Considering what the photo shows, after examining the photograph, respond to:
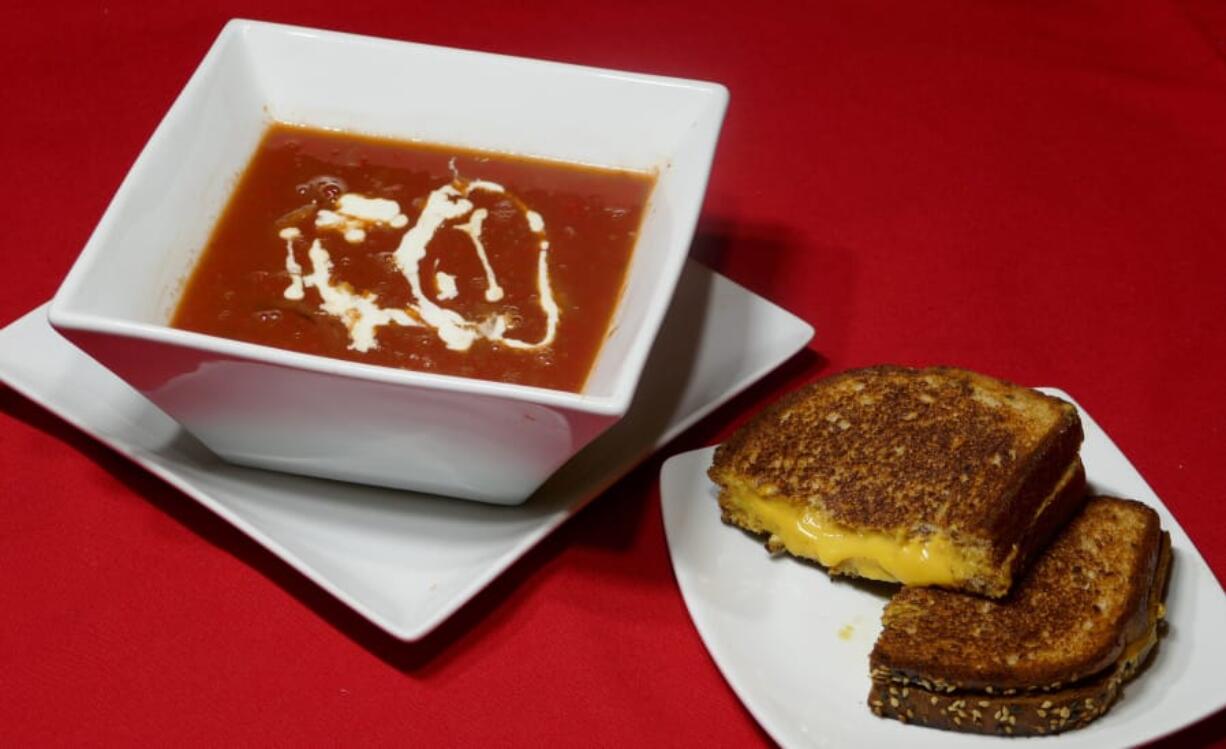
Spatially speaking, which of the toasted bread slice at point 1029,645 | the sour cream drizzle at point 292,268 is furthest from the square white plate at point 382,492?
the toasted bread slice at point 1029,645

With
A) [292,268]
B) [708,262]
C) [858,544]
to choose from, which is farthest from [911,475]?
[292,268]

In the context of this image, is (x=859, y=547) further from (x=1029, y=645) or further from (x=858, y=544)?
(x=1029, y=645)

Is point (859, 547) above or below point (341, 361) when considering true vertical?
below

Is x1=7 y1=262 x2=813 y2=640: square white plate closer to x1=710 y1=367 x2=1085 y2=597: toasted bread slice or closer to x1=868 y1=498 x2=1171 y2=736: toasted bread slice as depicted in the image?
x1=710 y1=367 x2=1085 y2=597: toasted bread slice

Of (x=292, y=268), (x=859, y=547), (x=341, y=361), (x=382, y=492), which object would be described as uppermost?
(x=341, y=361)

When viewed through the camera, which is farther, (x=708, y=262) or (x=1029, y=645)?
(x=708, y=262)

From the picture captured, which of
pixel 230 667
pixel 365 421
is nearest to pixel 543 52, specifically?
pixel 365 421

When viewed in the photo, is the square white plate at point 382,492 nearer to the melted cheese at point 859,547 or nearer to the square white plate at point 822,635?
the square white plate at point 822,635

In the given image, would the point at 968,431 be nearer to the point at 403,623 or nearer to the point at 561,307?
the point at 561,307

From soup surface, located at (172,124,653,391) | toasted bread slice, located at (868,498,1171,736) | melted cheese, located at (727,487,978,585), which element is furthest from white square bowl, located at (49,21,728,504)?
toasted bread slice, located at (868,498,1171,736)
